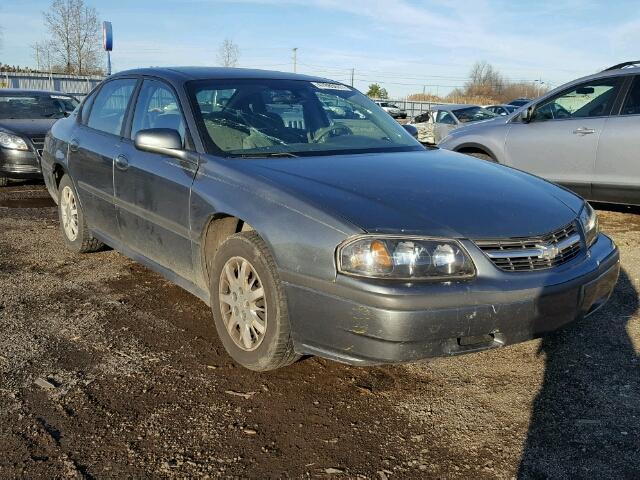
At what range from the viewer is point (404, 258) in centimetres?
260

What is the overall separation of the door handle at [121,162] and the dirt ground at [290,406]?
3.03 feet

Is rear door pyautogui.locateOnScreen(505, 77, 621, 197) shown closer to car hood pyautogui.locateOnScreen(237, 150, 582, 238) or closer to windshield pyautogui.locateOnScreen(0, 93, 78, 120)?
car hood pyautogui.locateOnScreen(237, 150, 582, 238)

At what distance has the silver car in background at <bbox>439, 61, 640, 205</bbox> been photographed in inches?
248

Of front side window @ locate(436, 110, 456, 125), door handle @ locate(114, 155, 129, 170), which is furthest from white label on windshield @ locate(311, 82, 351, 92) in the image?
front side window @ locate(436, 110, 456, 125)

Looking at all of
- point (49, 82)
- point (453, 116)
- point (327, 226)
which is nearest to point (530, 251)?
point (327, 226)

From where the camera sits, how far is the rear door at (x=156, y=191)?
3553 millimetres

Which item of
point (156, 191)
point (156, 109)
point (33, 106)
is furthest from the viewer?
point (33, 106)

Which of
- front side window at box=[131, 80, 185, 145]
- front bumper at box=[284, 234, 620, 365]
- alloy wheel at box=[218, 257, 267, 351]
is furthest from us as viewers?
front side window at box=[131, 80, 185, 145]

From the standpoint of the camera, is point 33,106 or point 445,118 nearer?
point 33,106

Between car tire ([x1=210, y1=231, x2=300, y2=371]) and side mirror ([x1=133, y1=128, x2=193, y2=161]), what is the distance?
675 mm

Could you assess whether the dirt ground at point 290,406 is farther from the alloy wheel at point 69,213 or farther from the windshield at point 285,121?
the alloy wheel at point 69,213

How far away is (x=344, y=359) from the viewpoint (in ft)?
8.85

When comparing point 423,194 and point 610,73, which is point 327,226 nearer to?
point 423,194

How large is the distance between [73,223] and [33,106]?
5.78m
